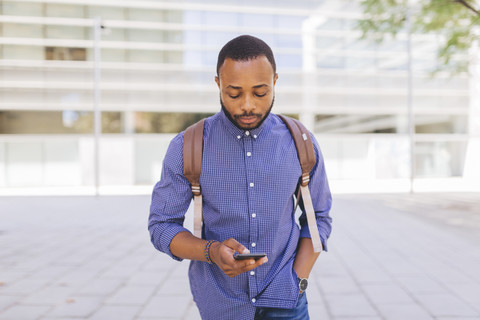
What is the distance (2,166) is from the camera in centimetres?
2241

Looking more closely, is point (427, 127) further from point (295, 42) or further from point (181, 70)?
point (181, 70)

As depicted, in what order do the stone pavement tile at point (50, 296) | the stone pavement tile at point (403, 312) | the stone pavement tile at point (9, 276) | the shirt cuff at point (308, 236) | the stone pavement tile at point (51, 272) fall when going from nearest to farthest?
the shirt cuff at point (308, 236) → the stone pavement tile at point (403, 312) → the stone pavement tile at point (50, 296) → the stone pavement tile at point (9, 276) → the stone pavement tile at point (51, 272)

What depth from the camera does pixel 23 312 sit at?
14.0 ft

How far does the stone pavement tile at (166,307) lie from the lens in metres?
4.17

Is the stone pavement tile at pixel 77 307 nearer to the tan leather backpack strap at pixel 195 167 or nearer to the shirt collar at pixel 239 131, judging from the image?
the tan leather backpack strap at pixel 195 167

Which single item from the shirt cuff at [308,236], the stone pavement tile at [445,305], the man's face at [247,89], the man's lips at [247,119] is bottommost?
the stone pavement tile at [445,305]

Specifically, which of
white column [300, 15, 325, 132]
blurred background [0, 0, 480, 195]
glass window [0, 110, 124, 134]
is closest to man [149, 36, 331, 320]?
blurred background [0, 0, 480, 195]

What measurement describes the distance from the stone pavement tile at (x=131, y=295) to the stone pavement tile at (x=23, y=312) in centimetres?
63

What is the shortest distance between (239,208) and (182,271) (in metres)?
4.44

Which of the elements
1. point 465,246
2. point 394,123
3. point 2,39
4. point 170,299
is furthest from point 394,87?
point 170,299

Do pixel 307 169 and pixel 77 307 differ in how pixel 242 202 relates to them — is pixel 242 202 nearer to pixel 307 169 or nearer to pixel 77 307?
pixel 307 169

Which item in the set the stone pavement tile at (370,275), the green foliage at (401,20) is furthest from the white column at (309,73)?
the stone pavement tile at (370,275)

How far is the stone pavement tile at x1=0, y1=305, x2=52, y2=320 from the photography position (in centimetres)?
413

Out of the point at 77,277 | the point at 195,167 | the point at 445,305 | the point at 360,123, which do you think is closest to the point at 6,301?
the point at 77,277
